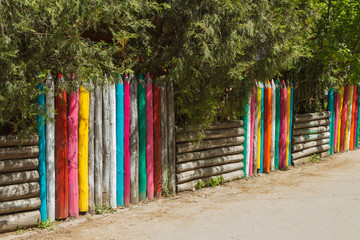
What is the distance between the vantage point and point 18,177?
5074 mm

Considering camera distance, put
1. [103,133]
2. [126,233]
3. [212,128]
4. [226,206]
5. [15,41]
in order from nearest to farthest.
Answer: [15,41]
[126,233]
[103,133]
[226,206]
[212,128]

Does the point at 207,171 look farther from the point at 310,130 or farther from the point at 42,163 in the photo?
the point at 310,130

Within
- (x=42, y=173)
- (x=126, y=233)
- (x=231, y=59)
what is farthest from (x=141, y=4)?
(x=126, y=233)

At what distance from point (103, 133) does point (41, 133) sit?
0.98 meters

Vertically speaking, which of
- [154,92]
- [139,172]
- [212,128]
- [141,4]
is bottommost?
[139,172]

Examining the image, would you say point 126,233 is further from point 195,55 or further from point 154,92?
point 195,55

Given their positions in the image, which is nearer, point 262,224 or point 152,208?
point 262,224

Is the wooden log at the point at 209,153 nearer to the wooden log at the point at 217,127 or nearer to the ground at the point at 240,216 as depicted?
the wooden log at the point at 217,127

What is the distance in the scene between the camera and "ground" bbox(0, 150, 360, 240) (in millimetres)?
5121

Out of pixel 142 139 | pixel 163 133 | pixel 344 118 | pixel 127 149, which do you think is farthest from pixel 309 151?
pixel 127 149

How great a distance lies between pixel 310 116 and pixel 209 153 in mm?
3766

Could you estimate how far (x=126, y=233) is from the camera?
5195mm

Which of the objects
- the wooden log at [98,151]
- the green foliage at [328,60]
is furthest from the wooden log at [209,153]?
the green foliage at [328,60]

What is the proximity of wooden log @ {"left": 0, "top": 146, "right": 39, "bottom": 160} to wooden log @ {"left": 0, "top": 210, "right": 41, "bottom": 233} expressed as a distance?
69 centimetres
